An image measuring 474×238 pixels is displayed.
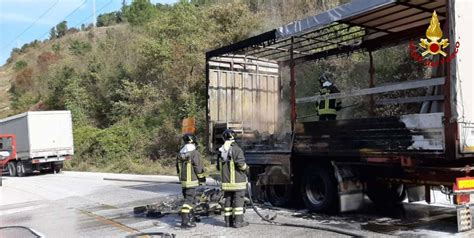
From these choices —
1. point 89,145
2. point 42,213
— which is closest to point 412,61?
point 42,213

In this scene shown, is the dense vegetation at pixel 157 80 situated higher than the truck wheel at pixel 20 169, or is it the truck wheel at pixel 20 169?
the dense vegetation at pixel 157 80

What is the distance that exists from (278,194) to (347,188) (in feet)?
6.33

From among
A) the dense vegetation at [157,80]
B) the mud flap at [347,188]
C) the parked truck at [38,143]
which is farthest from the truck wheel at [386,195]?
the parked truck at [38,143]

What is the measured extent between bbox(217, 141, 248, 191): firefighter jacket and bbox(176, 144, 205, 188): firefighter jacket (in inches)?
18.5

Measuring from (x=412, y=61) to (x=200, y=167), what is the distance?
29.6 ft

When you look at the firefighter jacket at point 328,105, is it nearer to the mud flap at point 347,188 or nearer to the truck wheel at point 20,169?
the mud flap at point 347,188

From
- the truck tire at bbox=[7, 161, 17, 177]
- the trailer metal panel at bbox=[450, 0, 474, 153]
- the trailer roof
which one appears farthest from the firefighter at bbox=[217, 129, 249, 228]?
the truck tire at bbox=[7, 161, 17, 177]

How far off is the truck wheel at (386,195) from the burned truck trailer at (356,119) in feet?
0.08

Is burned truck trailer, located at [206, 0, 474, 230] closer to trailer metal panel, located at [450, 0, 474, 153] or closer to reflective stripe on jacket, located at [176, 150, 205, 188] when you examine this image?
trailer metal panel, located at [450, 0, 474, 153]

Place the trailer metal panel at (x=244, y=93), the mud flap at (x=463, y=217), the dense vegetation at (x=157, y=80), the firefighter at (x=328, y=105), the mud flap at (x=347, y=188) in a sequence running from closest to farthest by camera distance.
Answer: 1. the mud flap at (x=463, y=217)
2. the mud flap at (x=347, y=188)
3. the firefighter at (x=328, y=105)
4. the trailer metal panel at (x=244, y=93)
5. the dense vegetation at (x=157, y=80)

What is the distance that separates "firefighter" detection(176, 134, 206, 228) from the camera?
8157mm

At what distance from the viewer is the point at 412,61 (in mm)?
14680

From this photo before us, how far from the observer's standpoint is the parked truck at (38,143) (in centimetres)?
2541

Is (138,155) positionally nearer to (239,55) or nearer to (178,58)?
(178,58)
